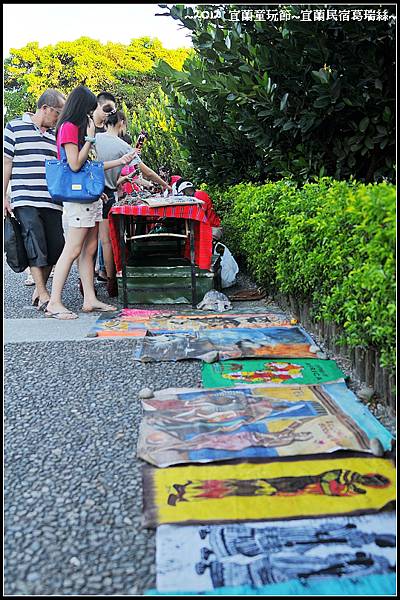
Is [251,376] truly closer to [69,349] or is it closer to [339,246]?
[339,246]

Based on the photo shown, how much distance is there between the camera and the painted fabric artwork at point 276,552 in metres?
2.10

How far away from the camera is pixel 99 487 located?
275 centimetres

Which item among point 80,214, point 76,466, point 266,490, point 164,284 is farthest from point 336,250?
point 164,284

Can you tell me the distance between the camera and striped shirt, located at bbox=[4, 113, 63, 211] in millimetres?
5938

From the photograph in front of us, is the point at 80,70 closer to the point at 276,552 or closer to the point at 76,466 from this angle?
the point at 76,466

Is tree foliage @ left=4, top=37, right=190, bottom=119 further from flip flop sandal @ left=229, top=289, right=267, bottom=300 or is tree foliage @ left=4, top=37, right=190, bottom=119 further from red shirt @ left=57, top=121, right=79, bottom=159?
red shirt @ left=57, top=121, right=79, bottom=159

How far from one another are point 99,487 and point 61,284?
3.40m

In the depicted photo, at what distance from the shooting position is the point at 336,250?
12.6ft

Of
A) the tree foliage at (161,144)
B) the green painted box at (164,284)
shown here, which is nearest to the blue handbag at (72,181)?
the green painted box at (164,284)

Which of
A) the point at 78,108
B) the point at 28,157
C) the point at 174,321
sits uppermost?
the point at 78,108

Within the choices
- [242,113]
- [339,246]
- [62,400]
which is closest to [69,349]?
[62,400]

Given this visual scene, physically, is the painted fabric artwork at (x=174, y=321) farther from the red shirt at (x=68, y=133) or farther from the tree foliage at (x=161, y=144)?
the tree foliage at (x=161, y=144)

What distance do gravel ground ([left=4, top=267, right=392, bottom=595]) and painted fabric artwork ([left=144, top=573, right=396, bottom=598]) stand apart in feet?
0.73

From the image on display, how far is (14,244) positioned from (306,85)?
2.86m
